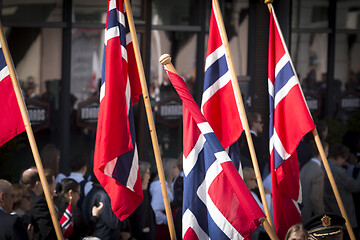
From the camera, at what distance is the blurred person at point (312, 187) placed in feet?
30.3

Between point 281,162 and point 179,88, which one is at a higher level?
point 179,88

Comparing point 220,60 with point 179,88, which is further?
point 220,60

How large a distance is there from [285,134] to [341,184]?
2303mm

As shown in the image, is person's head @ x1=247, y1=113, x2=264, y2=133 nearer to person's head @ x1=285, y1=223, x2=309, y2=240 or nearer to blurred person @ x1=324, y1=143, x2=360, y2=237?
blurred person @ x1=324, y1=143, x2=360, y2=237

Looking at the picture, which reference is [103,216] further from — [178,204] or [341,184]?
[341,184]

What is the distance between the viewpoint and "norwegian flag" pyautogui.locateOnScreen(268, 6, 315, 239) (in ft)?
24.8

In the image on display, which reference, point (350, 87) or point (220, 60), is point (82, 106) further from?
point (350, 87)

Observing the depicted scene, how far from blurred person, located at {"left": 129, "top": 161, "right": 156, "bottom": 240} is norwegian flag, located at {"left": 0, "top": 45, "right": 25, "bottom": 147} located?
1844 millimetres

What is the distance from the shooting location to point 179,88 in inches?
245

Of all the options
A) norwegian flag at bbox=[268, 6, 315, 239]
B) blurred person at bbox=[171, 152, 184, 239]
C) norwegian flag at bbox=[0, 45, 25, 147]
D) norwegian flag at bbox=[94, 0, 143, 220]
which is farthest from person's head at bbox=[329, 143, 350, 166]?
norwegian flag at bbox=[0, 45, 25, 147]

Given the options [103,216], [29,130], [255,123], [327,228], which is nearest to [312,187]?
[255,123]

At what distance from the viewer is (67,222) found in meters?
7.25

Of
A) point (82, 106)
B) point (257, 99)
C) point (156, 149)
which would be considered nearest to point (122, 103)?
point (156, 149)

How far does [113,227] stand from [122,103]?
1718 millimetres
